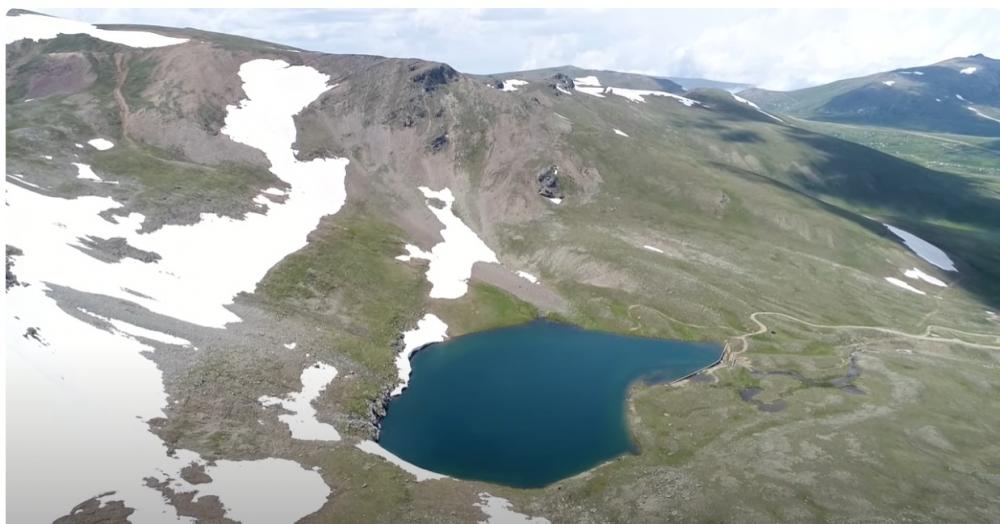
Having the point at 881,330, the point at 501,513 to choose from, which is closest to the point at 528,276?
the point at 881,330

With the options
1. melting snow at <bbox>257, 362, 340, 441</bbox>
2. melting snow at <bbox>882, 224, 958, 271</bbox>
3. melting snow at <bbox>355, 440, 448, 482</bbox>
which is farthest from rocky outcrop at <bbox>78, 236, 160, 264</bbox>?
melting snow at <bbox>882, 224, 958, 271</bbox>

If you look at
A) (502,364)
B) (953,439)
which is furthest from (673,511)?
(953,439)

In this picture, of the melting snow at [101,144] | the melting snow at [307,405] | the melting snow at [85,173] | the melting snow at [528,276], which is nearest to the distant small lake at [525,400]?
the melting snow at [307,405]

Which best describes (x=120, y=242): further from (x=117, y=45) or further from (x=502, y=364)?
(x=117, y=45)

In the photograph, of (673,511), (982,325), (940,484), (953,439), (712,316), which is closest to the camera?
(673,511)

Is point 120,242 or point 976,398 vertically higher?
point 120,242

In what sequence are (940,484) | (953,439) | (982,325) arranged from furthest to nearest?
1. (982,325)
2. (953,439)
3. (940,484)
